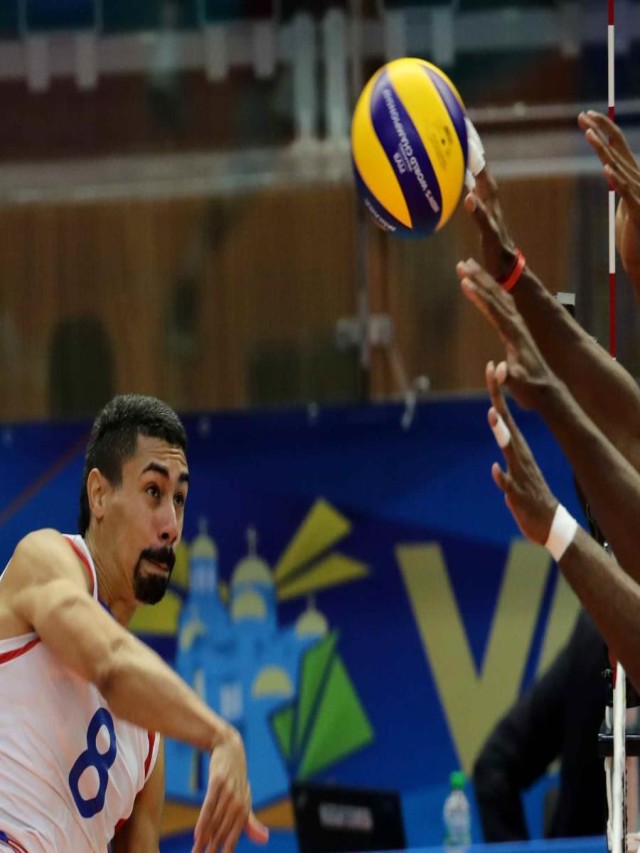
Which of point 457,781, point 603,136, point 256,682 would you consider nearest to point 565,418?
point 603,136

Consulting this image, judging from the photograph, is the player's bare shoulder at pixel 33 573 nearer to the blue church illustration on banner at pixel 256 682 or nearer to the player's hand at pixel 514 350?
the player's hand at pixel 514 350

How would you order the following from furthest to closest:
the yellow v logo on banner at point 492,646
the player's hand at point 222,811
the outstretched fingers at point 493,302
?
the yellow v logo on banner at point 492,646
the player's hand at point 222,811
the outstretched fingers at point 493,302

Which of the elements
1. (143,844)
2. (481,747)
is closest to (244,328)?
(481,747)

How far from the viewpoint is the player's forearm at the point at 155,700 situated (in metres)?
3.13

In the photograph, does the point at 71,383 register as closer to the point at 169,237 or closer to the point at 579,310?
the point at 169,237

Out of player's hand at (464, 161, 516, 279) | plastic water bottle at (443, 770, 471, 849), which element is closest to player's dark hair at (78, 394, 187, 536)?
player's hand at (464, 161, 516, 279)

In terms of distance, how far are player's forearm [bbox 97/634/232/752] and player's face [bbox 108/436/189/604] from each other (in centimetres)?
56

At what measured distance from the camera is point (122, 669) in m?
3.27

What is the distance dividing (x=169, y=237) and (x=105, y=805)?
4.76 meters

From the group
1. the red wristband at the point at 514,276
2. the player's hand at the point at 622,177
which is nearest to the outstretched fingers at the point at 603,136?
the player's hand at the point at 622,177

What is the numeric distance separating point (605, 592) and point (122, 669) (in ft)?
3.32

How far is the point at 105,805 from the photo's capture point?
389cm

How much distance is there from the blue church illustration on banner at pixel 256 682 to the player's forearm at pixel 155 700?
461cm

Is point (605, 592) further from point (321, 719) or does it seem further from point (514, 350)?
point (321, 719)
